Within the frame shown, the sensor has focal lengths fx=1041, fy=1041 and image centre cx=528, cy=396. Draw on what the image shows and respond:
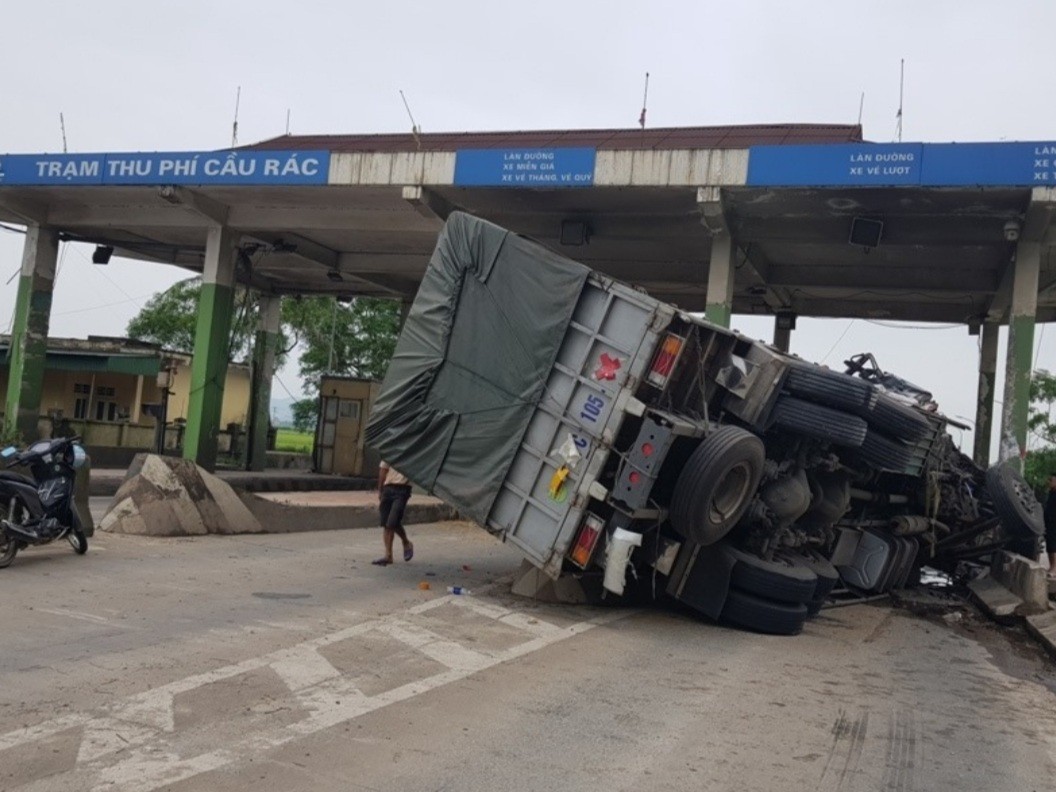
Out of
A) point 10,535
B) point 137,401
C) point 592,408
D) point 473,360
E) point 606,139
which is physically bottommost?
point 10,535

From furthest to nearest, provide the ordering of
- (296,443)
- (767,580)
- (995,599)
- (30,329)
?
(296,443) < (30,329) < (995,599) < (767,580)

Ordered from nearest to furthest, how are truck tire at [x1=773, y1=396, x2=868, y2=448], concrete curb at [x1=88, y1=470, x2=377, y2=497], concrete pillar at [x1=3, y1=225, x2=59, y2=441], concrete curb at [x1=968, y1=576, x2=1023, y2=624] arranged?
truck tire at [x1=773, y1=396, x2=868, y2=448] < concrete curb at [x1=968, y1=576, x2=1023, y2=624] < concrete curb at [x1=88, y1=470, x2=377, y2=497] < concrete pillar at [x1=3, y1=225, x2=59, y2=441]

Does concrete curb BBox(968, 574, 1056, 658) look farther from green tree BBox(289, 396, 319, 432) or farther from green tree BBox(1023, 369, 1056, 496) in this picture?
green tree BBox(289, 396, 319, 432)

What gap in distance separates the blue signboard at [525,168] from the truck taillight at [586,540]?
8.96 m

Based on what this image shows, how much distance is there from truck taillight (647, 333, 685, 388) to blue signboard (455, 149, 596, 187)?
8.19 meters

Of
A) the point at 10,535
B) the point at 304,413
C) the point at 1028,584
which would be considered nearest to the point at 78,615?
the point at 10,535

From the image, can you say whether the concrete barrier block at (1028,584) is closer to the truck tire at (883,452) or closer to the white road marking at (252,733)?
the truck tire at (883,452)

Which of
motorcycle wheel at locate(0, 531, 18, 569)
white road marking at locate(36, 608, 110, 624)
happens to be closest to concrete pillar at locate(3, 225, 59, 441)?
motorcycle wheel at locate(0, 531, 18, 569)

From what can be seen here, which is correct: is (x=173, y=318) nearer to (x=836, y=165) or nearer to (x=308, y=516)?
(x=308, y=516)

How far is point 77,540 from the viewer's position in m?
10.9

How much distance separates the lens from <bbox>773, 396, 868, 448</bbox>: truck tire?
10.2 m

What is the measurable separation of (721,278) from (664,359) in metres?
9.02

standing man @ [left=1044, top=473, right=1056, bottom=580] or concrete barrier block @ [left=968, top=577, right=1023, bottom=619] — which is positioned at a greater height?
standing man @ [left=1044, top=473, right=1056, bottom=580]

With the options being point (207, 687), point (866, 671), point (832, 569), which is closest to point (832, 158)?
point (832, 569)
